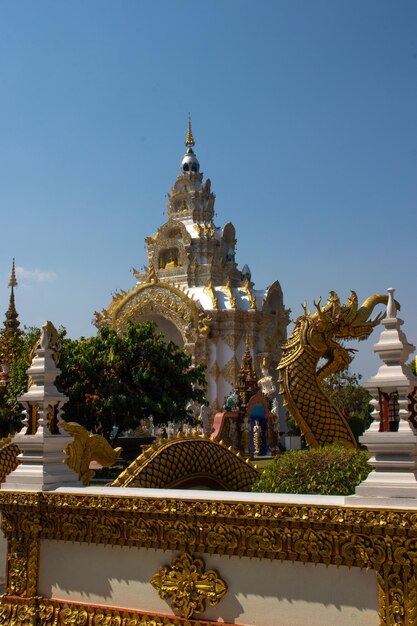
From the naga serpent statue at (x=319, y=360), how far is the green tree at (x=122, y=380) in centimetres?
1258

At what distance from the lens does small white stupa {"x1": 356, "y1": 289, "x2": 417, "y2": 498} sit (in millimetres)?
4201

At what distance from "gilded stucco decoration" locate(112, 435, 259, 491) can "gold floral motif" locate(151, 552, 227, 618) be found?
1.33 meters

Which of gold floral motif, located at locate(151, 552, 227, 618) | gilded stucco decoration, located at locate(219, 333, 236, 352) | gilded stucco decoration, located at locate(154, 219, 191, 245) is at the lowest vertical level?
gold floral motif, located at locate(151, 552, 227, 618)

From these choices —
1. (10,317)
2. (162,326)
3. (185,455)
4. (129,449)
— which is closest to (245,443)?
(129,449)

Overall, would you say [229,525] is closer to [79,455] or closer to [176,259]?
[79,455]

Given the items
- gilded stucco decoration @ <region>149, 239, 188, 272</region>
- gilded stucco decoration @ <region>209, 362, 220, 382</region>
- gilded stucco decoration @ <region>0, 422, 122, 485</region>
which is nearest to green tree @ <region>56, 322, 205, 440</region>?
gilded stucco decoration @ <region>0, 422, 122, 485</region>

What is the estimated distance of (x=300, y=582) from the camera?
446 centimetres

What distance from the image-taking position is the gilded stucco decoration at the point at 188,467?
640cm

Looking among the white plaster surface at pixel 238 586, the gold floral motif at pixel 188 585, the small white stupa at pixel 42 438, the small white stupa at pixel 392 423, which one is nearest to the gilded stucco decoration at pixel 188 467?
the small white stupa at pixel 42 438

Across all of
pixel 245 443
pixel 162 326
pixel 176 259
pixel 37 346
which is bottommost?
pixel 245 443

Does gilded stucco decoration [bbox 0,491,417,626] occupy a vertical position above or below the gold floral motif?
above

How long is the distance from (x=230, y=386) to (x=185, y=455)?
1245 inches

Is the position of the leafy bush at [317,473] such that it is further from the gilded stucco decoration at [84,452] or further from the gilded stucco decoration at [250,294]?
the gilded stucco decoration at [250,294]

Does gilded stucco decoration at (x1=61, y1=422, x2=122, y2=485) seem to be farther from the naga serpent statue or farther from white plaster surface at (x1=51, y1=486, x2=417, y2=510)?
the naga serpent statue
